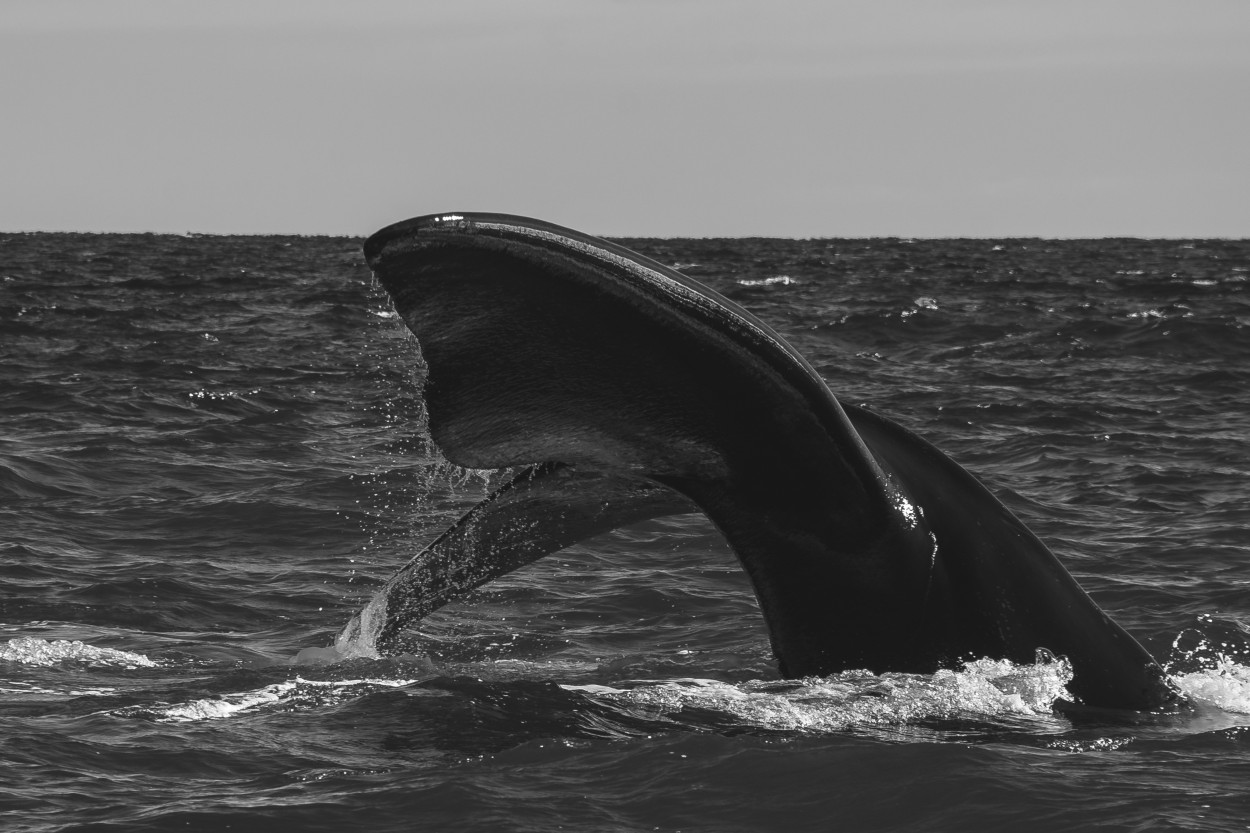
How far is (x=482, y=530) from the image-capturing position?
16.8ft

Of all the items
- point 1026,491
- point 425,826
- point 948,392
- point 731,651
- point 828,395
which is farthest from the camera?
point 948,392

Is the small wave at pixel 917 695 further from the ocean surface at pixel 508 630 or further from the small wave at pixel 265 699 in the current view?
the small wave at pixel 265 699

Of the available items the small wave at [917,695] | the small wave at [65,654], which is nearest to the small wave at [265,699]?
the small wave at [65,654]

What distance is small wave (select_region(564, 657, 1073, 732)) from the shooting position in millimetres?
5172

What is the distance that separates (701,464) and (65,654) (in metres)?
4.41

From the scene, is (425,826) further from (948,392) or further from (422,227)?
(948,392)

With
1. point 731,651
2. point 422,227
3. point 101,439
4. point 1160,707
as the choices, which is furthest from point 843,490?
point 101,439

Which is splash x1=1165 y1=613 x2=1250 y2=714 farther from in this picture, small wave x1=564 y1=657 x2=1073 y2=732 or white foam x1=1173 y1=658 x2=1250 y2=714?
small wave x1=564 y1=657 x2=1073 y2=732

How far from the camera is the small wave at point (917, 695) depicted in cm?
517

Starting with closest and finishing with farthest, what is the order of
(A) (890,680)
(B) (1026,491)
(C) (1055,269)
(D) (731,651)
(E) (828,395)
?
1. (E) (828,395)
2. (A) (890,680)
3. (D) (731,651)
4. (B) (1026,491)
5. (C) (1055,269)

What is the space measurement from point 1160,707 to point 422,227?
10.7ft

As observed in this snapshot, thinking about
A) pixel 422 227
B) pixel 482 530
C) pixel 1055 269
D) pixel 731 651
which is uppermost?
pixel 1055 269

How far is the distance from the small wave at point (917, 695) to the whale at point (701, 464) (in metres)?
0.09

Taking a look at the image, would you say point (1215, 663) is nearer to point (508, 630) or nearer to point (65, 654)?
point (508, 630)
